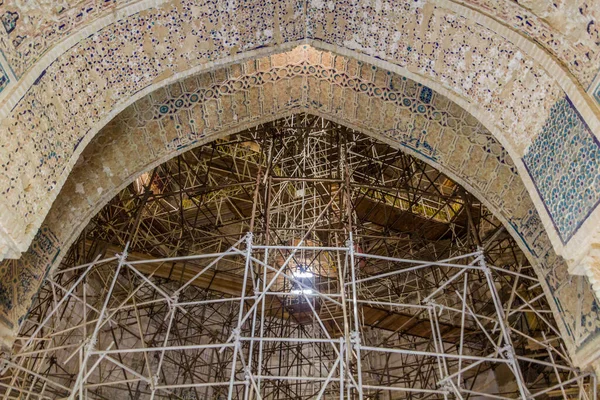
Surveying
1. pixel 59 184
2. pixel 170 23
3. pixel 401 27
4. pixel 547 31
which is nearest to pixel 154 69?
pixel 170 23

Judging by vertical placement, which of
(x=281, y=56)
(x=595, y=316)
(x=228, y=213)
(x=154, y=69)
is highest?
(x=228, y=213)

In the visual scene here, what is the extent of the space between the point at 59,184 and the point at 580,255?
14.8ft

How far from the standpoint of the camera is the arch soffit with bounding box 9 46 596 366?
5.74 meters

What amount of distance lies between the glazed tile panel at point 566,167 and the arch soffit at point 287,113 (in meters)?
1.38

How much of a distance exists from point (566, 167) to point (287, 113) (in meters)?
3.67

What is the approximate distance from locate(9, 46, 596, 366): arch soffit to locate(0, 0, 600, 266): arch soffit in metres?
0.97

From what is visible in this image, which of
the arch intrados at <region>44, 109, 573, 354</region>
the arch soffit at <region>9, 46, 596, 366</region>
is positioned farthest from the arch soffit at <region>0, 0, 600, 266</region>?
the arch intrados at <region>44, 109, 573, 354</region>

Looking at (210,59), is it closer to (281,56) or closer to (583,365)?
(281,56)

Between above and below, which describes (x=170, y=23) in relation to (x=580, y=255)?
above

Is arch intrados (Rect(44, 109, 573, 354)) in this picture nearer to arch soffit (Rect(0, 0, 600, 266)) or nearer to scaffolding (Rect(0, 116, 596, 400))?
scaffolding (Rect(0, 116, 596, 400))

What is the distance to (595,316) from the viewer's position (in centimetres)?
455

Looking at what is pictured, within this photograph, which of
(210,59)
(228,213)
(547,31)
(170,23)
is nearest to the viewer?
(547,31)

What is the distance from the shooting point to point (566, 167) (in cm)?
391

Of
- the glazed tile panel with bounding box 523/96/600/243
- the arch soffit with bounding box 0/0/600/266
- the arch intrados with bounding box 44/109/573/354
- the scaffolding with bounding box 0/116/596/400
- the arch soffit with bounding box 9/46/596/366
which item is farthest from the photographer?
the scaffolding with bounding box 0/116/596/400
